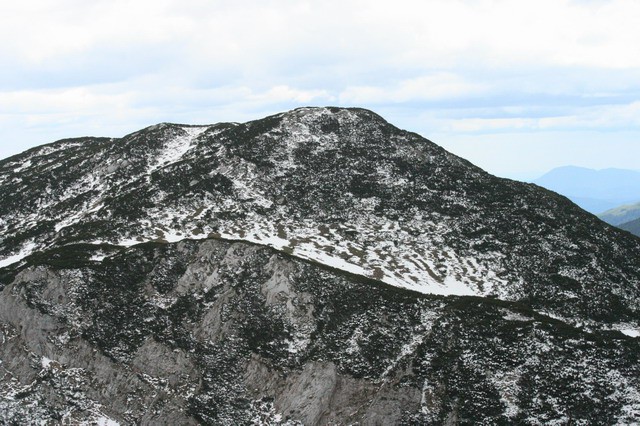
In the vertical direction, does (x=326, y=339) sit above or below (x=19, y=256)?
below

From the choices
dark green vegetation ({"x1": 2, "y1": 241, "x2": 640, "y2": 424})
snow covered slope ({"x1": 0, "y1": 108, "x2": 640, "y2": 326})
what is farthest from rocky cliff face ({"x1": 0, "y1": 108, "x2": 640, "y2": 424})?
snow covered slope ({"x1": 0, "y1": 108, "x2": 640, "y2": 326})

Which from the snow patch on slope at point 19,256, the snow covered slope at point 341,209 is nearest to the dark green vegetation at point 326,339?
the snow covered slope at point 341,209

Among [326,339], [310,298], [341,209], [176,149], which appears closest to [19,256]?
[176,149]

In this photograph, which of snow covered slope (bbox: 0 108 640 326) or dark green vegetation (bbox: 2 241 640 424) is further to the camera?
snow covered slope (bbox: 0 108 640 326)

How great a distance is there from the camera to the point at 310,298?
184ft

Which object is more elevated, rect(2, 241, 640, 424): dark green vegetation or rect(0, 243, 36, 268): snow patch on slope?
rect(0, 243, 36, 268): snow patch on slope

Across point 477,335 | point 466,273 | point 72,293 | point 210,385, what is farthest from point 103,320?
point 466,273

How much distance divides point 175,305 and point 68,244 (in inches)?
759

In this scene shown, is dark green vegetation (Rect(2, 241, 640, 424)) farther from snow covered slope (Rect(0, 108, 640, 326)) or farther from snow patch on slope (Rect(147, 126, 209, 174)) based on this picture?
snow patch on slope (Rect(147, 126, 209, 174))

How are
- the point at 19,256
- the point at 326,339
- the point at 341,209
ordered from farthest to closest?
the point at 341,209
the point at 19,256
the point at 326,339

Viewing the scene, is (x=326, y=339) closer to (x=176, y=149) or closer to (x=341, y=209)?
(x=341, y=209)

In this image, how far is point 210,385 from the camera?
1964 inches

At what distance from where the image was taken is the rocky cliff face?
153ft

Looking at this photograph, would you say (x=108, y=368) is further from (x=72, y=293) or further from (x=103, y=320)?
(x=72, y=293)
